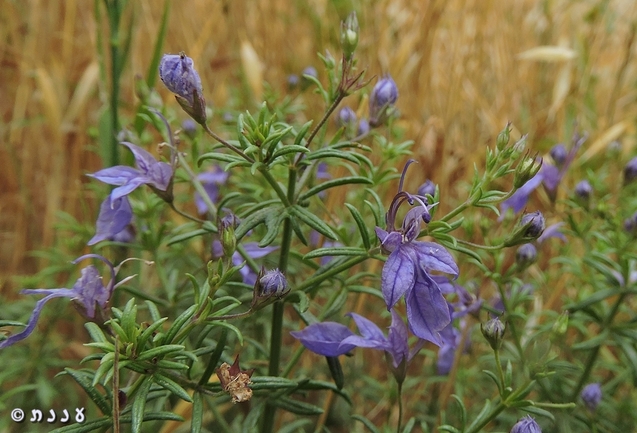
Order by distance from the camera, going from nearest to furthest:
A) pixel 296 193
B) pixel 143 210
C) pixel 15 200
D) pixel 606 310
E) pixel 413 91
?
pixel 296 193, pixel 143 210, pixel 606 310, pixel 15 200, pixel 413 91

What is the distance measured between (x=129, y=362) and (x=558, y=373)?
32.8 inches

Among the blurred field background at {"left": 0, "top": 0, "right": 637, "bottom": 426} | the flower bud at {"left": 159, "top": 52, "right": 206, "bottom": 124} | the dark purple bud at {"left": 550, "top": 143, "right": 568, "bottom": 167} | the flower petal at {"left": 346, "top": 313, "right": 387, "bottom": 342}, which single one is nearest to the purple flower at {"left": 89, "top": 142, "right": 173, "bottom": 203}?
the flower bud at {"left": 159, "top": 52, "right": 206, "bottom": 124}

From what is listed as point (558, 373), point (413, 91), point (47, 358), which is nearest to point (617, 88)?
point (413, 91)

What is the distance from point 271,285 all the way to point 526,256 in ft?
1.70

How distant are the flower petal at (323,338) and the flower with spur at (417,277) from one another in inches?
5.8

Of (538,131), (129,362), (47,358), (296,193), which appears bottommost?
(47,358)

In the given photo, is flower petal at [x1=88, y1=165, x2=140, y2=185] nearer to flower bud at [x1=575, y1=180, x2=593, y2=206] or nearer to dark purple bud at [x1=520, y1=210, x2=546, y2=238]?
dark purple bud at [x1=520, y1=210, x2=546, y2=238]

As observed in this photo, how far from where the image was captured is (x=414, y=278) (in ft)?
2.60

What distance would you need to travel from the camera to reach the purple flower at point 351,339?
90cm

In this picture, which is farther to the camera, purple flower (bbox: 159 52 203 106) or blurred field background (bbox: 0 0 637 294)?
blurred field background (bbox: 0 0 637 294)

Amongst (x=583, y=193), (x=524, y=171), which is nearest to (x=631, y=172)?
(x=583, y=193)

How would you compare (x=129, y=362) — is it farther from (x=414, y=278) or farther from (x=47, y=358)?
(x=47, y=358)

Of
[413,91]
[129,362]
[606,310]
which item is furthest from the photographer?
[413,91]

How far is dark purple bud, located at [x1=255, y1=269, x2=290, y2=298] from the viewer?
82 cm
